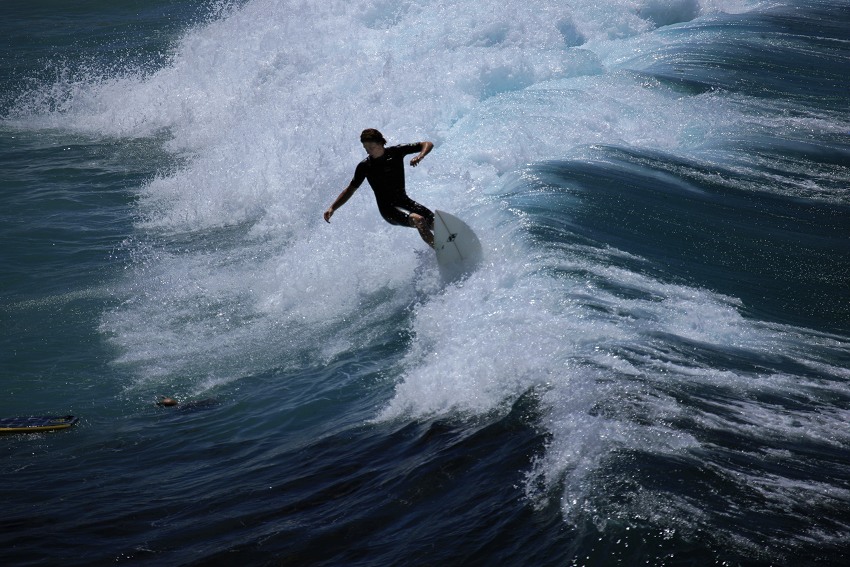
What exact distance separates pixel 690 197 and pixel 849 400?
479 centimetres

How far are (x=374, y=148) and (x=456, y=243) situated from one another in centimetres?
124

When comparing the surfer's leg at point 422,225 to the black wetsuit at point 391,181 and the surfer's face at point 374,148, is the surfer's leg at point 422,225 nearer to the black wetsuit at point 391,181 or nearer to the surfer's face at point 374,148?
the black wetsuit at point 391,181

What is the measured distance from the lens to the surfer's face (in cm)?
820

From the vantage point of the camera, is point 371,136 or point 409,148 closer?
point 371,136

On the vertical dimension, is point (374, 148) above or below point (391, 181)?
above

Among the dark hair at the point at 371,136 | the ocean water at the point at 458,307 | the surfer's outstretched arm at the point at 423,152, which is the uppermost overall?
the dark hair at the point at 371,136

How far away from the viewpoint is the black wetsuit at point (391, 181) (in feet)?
27.6

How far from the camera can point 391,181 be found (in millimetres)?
8586

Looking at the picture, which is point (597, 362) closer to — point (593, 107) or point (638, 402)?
point (638, 402)

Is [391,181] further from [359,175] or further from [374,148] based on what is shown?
[374,148]

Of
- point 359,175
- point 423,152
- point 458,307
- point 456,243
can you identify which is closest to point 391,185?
point 359,175

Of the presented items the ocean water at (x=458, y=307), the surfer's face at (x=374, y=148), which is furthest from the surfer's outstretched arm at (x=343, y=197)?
the ocean water at (x=458, y=307)

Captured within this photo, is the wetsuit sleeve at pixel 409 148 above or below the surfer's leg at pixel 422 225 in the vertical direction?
above

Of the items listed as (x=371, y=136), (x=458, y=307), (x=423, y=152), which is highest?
(x=371, y=136)
